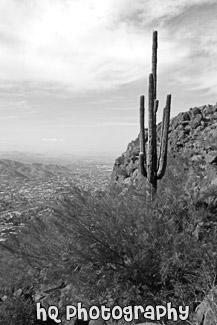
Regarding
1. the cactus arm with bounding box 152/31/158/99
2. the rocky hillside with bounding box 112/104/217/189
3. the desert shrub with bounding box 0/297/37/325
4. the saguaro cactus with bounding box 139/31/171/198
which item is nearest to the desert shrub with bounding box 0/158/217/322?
the saguaro cactus with bounding box 139/31/171/198

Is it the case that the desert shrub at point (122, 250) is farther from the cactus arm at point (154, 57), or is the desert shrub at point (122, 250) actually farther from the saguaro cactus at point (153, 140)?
the cactus arm at point (154, 57)

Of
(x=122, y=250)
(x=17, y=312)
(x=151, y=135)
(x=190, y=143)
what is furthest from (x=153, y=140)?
(x=190, y=143)

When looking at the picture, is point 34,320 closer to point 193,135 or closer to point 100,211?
point 100,211

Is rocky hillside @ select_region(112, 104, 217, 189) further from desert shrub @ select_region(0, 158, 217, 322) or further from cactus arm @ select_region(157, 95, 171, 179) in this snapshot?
desert shrub @ select_region(0, 158, 217, 322)

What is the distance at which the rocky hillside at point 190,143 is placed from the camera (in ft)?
51.5

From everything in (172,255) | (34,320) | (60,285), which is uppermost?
(172,255)

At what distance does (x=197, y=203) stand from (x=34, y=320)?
6.90m

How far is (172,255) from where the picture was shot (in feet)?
28.5

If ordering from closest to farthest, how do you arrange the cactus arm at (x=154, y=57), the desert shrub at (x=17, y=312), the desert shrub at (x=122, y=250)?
the desert shrub at (x=122, y=250) → the desert shrub at (x=17, y=312) → the cactus arm at (x=154, y=57)

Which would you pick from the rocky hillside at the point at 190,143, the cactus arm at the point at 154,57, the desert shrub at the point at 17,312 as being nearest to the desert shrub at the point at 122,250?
the desert shrub at the point at 17,312

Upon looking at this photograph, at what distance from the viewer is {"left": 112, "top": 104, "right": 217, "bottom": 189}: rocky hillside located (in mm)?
15695

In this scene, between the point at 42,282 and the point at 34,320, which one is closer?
the point at 42,282

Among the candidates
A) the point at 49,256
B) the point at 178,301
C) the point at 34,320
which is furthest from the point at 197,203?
the point at 34,320

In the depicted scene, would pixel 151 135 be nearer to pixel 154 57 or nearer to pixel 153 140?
pixel 153 140
